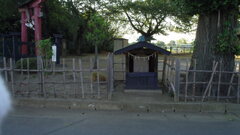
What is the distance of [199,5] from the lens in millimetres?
5340

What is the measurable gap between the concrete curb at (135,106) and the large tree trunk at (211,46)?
64 cm

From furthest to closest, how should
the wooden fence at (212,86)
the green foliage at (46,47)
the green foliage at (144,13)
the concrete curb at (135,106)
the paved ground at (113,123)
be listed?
the green foliage at (144,13)
the green foliage at (46,47)
the wooden fence at (212,86)
the concrete curb at (135,106)
the paved ground at (113,123)

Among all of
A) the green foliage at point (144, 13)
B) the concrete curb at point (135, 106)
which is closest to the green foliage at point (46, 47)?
the concrete curb at point (135, 106)

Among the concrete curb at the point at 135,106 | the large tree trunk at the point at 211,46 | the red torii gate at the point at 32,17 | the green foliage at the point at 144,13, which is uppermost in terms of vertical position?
the green foliage at the point at 144,13

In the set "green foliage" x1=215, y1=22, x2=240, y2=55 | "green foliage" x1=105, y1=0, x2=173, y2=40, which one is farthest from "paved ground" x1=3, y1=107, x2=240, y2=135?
"green foliage" x1=105, y1=0, x2=173, y2=40

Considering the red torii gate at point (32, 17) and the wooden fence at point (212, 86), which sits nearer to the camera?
the wooden fence at point (212, 86)

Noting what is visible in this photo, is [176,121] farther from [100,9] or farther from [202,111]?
[100,9]

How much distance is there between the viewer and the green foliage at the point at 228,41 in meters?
5.40

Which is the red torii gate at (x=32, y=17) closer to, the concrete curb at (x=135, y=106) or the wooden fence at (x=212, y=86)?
the concrete curb at (x=135, y=106)

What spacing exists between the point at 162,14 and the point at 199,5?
60.5ft

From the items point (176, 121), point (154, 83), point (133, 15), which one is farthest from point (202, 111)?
point (133, 15)

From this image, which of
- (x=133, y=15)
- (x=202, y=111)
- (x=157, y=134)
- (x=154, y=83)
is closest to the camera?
(x=157, y=134)

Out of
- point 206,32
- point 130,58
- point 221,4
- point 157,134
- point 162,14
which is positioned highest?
point 162,14

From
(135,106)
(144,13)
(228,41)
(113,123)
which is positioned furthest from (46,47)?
(144,13)
